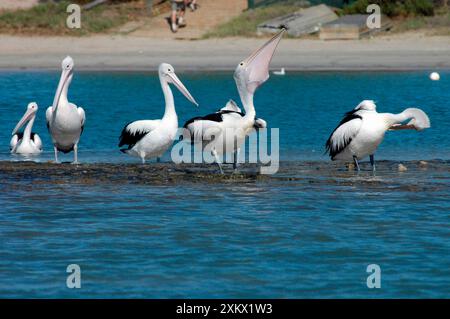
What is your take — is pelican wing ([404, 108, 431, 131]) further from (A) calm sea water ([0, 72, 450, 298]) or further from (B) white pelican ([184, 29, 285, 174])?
(B) white pelican ([184, 29, 285, 174])

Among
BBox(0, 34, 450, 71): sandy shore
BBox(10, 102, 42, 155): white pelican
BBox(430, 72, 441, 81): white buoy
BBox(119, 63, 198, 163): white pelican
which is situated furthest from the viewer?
BBox(0, 34, 450, 71): sandy shore

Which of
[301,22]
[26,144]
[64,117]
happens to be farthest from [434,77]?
[64,117]

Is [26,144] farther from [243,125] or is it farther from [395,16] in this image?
[395,16]

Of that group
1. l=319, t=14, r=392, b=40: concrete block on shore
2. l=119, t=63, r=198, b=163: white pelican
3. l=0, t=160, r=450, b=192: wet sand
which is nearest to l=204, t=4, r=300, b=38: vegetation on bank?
l=319, t=14, r=392, b=40: concrete block on shore

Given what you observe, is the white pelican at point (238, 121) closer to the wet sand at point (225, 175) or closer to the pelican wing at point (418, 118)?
the wet sand at point (225, 175)

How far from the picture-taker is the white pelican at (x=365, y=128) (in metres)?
11.8

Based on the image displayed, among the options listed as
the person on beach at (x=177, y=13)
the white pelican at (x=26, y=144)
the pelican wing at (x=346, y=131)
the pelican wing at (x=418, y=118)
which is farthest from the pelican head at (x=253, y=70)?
the person on beach at (x=177, y=13)

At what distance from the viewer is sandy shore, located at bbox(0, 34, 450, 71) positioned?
25188mm

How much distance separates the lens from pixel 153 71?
25516 millimetres

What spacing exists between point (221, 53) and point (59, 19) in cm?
542

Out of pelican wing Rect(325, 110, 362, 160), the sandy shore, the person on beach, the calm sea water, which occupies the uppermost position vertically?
the person on beach

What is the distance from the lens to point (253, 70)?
38.7 feet

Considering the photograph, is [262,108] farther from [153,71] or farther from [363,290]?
[363,290]
